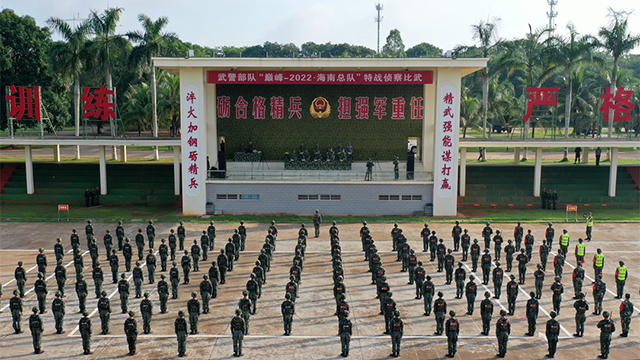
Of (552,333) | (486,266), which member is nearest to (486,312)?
(552,333)

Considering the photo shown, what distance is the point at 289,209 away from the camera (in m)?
29.4

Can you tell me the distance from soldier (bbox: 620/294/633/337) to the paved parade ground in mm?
239

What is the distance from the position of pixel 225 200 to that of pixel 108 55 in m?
14.3

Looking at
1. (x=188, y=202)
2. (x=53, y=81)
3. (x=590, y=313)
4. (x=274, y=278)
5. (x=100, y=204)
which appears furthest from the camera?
(x=53, y=81)

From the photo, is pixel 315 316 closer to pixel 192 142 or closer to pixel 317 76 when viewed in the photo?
pixel 192 142

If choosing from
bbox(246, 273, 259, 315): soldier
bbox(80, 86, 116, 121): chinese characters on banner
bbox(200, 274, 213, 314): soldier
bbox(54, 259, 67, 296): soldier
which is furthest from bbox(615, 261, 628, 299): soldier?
bbox(80, 86, 116, 121): chinese characters on banner

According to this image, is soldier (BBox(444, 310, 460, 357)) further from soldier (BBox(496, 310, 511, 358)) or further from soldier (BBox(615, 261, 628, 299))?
soldier (BBox(615, 261, 628, 299))

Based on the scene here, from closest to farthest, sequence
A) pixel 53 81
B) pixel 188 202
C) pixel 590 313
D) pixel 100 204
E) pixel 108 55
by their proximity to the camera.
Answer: pixel 590 313, pixel 188 202, pixel 100 204, pixel 108 55, pixel 53 81

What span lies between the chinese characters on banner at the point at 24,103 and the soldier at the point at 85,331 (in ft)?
68.1

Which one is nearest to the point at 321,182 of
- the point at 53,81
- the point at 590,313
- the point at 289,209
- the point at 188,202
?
the point at 289,209

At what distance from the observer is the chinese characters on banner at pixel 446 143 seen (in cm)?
2855

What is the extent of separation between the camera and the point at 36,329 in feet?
42.7

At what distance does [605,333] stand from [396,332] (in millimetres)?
4653

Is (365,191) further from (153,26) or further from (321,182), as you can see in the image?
(153,26)
